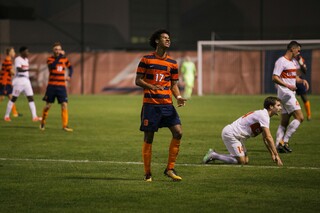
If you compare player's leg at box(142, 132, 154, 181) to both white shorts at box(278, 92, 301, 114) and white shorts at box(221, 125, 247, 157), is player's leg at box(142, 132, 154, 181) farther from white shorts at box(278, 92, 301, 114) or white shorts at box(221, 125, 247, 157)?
white shorts at box(278, 92, 301, 114)

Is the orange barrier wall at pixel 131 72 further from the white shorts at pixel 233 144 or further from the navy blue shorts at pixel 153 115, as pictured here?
the navy blue shorts at pixel 153 115

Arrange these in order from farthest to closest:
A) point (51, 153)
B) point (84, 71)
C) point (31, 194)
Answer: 1. point (84, 71)
2. point (51, 153)
3. point (31, 194)

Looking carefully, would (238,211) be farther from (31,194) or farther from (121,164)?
(121,164)

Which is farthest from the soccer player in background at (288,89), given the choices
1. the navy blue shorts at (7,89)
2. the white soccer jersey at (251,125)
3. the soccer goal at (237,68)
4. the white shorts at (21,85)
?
the soccer goal at (237,68)

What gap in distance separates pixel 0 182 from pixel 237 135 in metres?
4.01

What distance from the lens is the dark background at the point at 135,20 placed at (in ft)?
180

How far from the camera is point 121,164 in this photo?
1279 cm

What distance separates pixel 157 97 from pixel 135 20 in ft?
160

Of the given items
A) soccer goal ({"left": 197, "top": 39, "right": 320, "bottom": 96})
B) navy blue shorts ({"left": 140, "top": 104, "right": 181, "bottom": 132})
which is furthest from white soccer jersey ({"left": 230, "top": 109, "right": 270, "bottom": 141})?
soccer goal ({"left": 197, "top": 39, "right": 320, "bottom": 96})

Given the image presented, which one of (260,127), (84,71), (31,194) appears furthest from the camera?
(84,71)

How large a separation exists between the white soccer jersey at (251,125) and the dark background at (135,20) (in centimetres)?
3956

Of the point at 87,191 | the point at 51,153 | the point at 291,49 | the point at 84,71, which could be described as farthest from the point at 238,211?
the point at 84,71

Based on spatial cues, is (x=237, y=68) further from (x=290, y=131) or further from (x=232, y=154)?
(x=232, y=154)

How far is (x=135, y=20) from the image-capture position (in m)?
59.2
